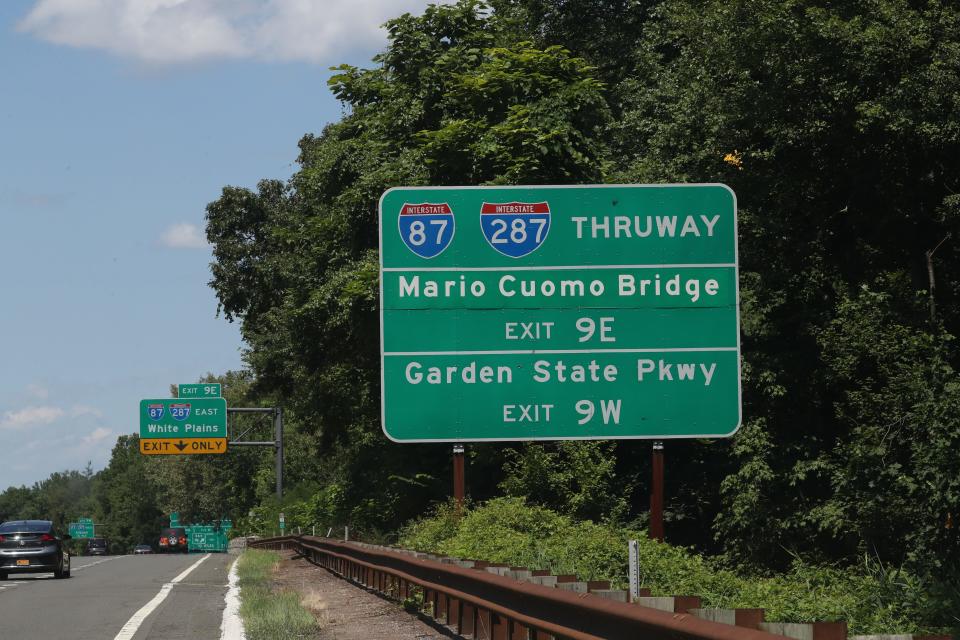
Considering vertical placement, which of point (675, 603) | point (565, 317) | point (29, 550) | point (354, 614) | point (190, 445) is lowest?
point (29, 550)

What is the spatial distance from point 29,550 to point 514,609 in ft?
81.0

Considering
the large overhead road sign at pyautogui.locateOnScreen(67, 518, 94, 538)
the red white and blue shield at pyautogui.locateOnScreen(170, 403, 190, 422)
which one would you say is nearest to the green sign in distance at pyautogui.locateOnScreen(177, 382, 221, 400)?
the red white and blue shield at pyautogui.locateOnScreen(170, 403, 190, 422)

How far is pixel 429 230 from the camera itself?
551 inches

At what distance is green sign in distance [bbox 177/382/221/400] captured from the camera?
189 ft

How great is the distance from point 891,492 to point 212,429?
121 ft

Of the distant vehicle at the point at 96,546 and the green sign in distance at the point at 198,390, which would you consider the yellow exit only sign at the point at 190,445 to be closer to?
the green sign in distance at the point at 198,390

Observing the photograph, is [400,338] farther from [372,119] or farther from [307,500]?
[307,500]

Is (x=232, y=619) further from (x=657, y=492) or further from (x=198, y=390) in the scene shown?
(x=198, y=390)

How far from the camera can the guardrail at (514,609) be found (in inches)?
280

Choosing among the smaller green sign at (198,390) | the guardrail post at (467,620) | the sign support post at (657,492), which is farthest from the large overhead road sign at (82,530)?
the guardrail post at (467,620)

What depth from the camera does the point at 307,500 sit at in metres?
66.7

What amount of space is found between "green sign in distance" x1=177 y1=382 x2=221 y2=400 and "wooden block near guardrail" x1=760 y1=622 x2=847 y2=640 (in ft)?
175

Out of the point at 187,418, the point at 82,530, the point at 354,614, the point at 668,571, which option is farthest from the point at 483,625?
the point at 82,530

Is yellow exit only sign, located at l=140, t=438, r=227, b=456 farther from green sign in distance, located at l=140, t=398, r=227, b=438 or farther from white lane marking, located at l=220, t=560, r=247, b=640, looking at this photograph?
white lane marking, located at l=220, t=560, r=247, b=640
